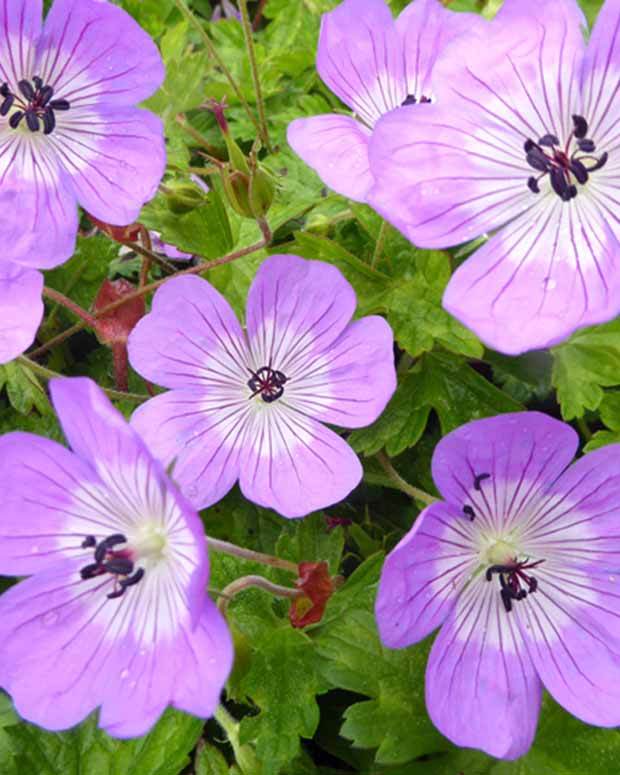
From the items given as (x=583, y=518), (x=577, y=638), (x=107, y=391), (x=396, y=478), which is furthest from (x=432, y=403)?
(x=107, y=391)

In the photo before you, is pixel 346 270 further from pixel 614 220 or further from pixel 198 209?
pixel 614 220

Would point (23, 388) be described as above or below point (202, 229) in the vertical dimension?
below

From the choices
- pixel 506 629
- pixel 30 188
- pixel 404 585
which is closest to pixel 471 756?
pixel 506 629

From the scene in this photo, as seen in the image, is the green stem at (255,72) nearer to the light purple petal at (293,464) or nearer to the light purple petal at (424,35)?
the light purple petal at (424,35)

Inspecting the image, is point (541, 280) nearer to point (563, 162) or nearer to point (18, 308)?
point (563, 162)

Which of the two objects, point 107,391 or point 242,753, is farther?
point 107,391

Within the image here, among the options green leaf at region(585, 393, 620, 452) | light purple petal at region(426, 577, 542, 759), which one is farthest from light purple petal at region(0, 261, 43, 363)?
green leaf at region(585, 393, 620, 452)
